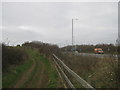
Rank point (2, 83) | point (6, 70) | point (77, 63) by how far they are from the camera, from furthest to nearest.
Answer: 1. point (77, 63)
2. point (6, 70)
3. point (2, 83)

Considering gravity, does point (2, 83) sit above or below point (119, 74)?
below

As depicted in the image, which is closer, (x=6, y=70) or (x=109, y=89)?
(x=109, y=89)

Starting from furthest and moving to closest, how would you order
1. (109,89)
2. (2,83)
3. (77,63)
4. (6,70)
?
1. (77,63)
2. (6,70)
3. (2,83)
4. (109,89)

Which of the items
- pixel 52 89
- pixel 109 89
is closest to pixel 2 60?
pixel 52 89

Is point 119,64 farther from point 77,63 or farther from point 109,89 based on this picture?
point 77,63

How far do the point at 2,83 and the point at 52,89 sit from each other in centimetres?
297

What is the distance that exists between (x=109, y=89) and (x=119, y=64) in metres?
1.15

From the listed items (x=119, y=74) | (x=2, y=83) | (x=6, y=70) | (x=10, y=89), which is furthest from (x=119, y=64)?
(x=6, y=70)

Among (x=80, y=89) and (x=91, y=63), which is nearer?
(x=80, y=89)

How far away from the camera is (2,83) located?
710 cm

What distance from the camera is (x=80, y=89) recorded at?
501cm

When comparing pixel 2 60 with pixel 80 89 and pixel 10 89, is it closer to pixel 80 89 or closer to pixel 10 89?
pixel 10 89

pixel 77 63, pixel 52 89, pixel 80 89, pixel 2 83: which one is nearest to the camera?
pixel 80 89

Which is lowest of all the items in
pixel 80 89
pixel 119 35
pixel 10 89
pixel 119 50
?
pixel 10 89
